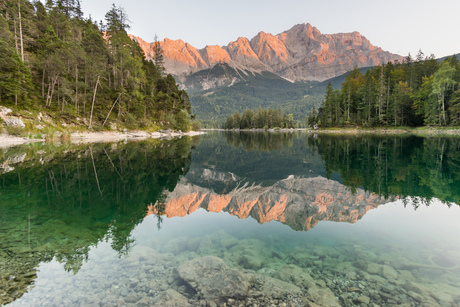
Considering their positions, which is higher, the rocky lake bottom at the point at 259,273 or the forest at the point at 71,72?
the forest at the point at 71,72

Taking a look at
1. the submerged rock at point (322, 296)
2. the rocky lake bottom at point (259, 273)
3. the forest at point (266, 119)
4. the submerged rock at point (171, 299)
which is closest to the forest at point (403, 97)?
the forest at point (266, 119)

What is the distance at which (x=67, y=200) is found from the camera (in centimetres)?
1127

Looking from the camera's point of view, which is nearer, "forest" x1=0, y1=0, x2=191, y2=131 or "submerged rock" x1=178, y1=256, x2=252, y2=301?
"submerged rock" x1=178, y1=256, x2=252, y2=301

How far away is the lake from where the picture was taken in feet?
16.5

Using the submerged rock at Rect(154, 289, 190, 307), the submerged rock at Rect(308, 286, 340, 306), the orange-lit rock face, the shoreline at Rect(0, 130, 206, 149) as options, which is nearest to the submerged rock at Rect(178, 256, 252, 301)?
the submerged rock at Rect(154, 289, 190, 307)

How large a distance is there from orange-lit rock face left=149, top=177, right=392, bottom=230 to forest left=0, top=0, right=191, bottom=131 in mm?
45344

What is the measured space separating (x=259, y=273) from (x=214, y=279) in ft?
4.24

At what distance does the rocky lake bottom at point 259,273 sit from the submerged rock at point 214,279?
2 centimetres

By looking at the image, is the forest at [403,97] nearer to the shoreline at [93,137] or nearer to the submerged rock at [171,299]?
the shoreline at [93,137]

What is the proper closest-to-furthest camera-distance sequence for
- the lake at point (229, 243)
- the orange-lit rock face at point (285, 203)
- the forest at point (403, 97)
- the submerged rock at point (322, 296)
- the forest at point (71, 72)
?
the submerged rock at point (322, 296) < the lake at point (229, 243) < the orange-lit rock face at point (285, 203) < the forest at point (71, 72) < the forest at point (403, 97)

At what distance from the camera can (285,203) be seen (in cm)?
1166

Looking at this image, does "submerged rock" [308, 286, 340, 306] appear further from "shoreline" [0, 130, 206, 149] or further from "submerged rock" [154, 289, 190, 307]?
"shoreline" [0, 130, 206, 149]

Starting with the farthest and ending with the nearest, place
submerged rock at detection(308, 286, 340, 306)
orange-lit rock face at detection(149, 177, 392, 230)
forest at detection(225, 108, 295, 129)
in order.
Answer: forest at detection(225, 108, 295, 129) → orange-lit rock face at detection(149, 177, 392, 230) → submerged rock at detection(308, 286, 340, 306)

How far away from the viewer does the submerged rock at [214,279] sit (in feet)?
16.5
